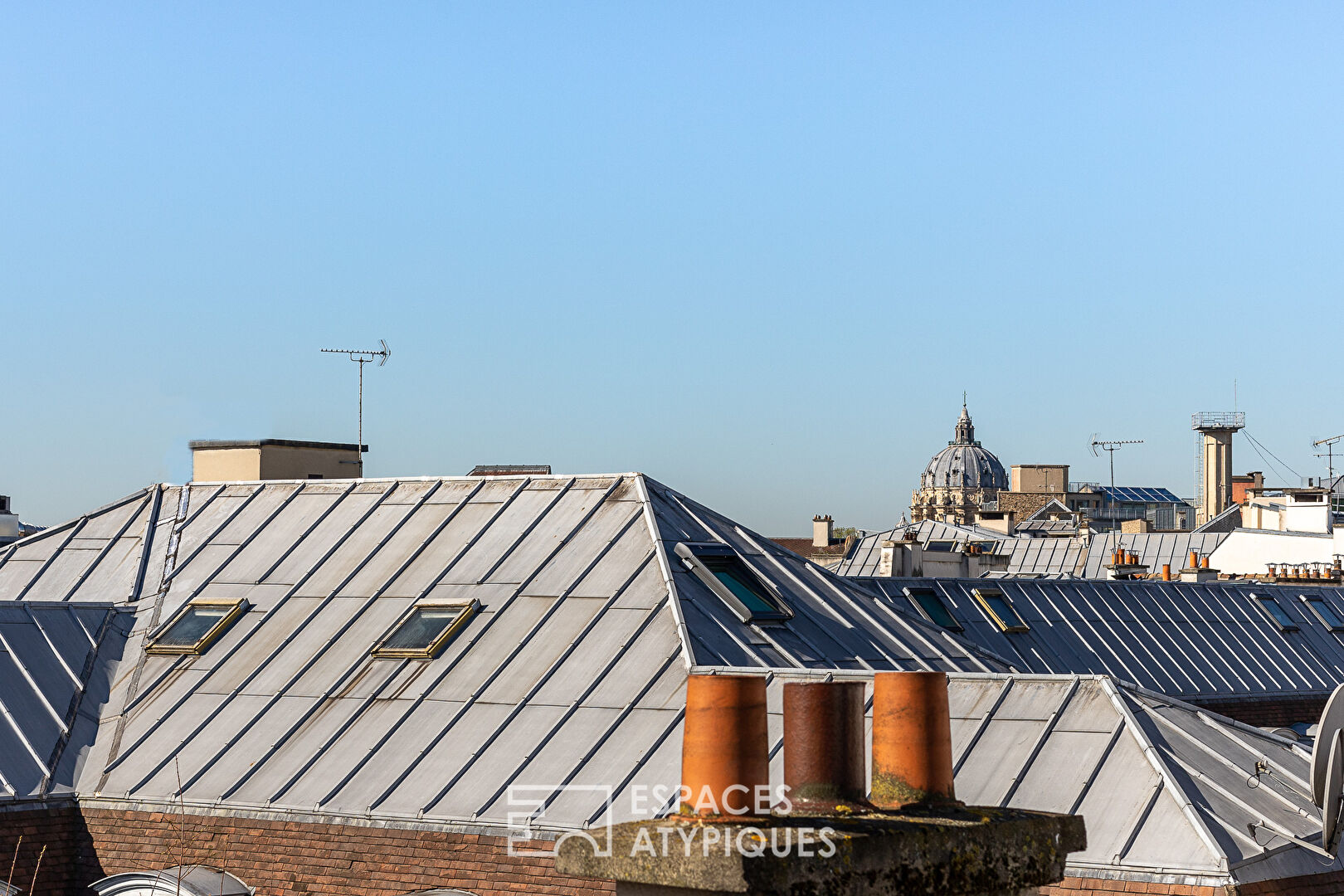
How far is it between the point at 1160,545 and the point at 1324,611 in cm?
2778

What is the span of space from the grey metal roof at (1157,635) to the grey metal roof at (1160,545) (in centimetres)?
2580

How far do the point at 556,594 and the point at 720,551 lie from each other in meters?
2.55

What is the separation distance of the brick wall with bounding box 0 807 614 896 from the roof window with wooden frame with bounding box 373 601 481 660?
3.30 meters

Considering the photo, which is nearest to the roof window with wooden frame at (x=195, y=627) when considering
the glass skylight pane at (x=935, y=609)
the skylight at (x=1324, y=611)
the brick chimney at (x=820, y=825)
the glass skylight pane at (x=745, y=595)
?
the glass skylight pane at (x=745, y=595)

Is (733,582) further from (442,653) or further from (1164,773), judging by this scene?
(1164,773)

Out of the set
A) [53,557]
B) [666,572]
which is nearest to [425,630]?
[666,572]

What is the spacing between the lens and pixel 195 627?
2408 cm

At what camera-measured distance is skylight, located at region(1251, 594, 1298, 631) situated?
42.5 metres

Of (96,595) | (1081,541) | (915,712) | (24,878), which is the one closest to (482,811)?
(24,878)

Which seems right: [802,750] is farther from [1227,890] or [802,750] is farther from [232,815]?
[232,815]

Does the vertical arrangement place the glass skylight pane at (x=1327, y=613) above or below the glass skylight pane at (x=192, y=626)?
below

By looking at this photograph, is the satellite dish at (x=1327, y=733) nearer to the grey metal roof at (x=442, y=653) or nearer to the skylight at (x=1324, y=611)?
the grey metal roof at (x=442, y=653)

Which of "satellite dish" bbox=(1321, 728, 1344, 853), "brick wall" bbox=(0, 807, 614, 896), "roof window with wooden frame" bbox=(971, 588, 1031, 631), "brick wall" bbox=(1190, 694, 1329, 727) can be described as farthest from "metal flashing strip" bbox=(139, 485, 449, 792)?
"brick wall" bbox=(1190, 694, 1329, 727)

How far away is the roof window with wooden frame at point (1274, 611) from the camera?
4251 cm
